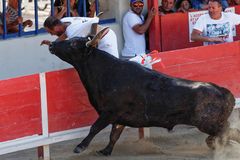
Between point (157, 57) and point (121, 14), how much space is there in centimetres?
205

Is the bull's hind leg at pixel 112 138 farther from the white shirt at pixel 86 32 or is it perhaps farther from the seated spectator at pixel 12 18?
the seated spectator at pixel 12 18

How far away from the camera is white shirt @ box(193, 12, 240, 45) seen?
1018cm

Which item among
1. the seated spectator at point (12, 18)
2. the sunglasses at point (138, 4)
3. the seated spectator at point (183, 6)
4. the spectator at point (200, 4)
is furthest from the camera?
the spectator at point (200, 4)

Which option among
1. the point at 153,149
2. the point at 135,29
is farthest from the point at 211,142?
the point at 135,29

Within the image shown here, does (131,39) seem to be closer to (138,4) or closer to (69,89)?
(138,4)

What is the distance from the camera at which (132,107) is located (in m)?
8.38

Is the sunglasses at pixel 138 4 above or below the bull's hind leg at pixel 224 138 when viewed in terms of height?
above

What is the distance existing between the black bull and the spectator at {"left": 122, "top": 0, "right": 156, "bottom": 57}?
2.42 m

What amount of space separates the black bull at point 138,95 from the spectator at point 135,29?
2420 millimetres

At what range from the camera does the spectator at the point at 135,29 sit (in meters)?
10.8

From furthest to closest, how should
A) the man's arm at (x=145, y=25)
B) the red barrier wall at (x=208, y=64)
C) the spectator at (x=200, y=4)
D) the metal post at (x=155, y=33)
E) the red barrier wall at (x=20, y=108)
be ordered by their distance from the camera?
1. the spectator at (x=200, y=4)
2. the metal post at (x=155, y=33)
3. the man's arm at (x=145, y=25)
4. the red barrier wall at (x=208, y=64)
5. the red barrier wall at (x=20, y=108)

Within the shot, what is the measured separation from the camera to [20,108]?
8273 mm

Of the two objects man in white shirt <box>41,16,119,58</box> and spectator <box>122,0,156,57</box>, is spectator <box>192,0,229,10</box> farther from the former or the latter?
man in white shirt <box>41,16,119,58</box>

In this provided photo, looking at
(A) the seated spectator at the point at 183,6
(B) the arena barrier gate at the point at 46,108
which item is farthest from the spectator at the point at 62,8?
(B) the arena barrier gate at the point at 46,108
